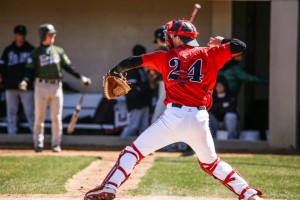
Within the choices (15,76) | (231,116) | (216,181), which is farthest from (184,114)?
(15,76)

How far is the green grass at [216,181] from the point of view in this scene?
27.4 feet

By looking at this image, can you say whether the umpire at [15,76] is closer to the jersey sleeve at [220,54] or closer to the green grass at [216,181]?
the green grass at [216,181]

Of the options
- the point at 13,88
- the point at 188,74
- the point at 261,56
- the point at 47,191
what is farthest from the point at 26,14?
the point at 188,74

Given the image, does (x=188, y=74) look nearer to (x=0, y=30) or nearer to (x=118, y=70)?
(x=118, y=70)

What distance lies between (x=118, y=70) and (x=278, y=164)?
455 centimetres

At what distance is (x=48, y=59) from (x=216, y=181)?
368 cm

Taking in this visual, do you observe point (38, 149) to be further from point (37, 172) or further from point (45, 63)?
point (37, 172)

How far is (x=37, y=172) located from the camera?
9680 mm

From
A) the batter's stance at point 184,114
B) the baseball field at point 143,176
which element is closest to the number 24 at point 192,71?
the batter's stance at point 184,114

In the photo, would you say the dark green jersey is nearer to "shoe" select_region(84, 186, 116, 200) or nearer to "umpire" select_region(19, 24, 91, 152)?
"umpire" select_region(19, 24, 91, 152)

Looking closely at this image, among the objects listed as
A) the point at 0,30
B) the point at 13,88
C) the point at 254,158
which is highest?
the point at 0,30

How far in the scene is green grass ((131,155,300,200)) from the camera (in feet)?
27.4

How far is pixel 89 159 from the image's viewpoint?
1130 centimetres

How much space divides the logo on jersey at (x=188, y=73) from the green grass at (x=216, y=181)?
1.67 m
